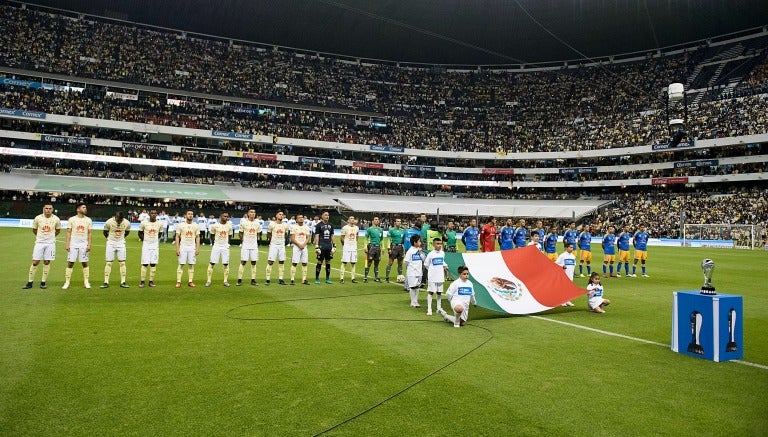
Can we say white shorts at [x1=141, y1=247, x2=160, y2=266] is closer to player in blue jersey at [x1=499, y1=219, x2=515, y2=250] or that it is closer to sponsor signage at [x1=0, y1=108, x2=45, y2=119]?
player in blue jersey at [x1=499, y1=219, x2=515, y2=250]

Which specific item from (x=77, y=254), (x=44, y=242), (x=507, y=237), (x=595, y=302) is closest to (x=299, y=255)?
(x=77, y=254)

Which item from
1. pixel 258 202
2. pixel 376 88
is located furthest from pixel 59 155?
pixel 376 88

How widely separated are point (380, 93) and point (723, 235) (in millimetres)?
49886

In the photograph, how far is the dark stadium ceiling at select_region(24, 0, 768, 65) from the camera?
56844 millimetres

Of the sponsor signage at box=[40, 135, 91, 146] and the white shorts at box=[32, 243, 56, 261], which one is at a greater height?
the sponsor signage at box=[40, 135, 91, 146]

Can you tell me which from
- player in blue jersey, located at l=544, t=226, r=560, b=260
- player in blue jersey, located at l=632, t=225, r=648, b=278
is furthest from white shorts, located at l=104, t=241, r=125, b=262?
player in blue jersey, located at l=632, t=225, r=648, b=278

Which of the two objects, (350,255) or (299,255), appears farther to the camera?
(350,255)

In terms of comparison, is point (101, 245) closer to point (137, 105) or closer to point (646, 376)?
point (646, 376)

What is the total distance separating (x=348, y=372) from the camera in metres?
6.54

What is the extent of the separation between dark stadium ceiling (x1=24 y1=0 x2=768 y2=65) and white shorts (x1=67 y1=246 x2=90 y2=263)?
49.4 metres

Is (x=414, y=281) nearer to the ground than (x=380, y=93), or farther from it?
nearer to the ground

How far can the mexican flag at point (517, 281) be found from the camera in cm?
1144

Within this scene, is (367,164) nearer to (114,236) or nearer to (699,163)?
(699,163)

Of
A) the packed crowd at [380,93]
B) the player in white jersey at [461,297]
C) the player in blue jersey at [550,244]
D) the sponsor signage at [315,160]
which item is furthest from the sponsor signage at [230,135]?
the player in white jersey at [461,297]
